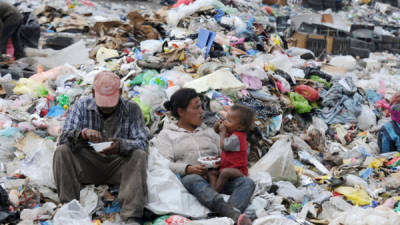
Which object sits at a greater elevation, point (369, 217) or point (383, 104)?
point (369, 217)

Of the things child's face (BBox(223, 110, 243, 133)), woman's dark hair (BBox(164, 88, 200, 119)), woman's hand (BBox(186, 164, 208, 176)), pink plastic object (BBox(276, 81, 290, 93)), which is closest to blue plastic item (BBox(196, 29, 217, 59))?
pink plastic object (BBox(276, 81, 290, 93))

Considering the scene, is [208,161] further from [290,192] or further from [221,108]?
[221,108]

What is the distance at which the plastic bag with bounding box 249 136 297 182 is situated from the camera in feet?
13.2

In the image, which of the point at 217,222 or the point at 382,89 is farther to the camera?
the point at 382,89

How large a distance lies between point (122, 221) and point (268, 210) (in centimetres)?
111

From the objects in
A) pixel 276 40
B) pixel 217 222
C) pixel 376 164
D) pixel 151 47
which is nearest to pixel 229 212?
pixel 217 222

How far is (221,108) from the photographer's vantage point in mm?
4637

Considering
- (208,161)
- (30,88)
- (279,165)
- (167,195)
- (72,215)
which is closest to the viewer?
(72,215)

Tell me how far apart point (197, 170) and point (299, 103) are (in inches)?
98.3

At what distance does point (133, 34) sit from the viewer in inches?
312

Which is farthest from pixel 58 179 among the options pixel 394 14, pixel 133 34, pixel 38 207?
pixel 394 14

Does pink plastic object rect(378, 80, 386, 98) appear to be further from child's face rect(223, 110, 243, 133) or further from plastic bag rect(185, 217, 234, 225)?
plastic bag rect(185, 217, 234, 225)

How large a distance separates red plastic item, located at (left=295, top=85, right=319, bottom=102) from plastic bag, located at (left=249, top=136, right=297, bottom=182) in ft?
6.43

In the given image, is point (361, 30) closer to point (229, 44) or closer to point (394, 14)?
point (394, 14)
